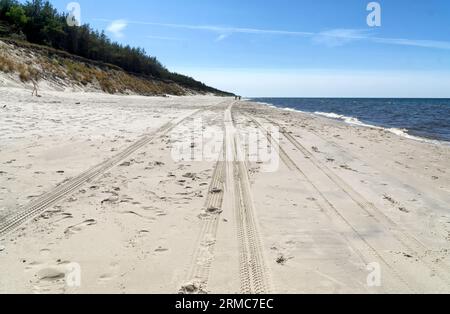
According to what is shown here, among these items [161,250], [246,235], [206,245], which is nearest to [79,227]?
[161,250]

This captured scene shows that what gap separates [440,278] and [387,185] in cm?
345

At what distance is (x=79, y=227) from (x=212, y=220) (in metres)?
1.54

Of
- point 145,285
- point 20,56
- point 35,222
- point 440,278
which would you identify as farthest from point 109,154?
point 20,56

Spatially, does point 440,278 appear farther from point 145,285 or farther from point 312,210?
point 145,285

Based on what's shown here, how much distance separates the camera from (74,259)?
134 inches

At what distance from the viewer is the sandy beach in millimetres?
3209

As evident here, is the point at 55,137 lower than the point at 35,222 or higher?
higher

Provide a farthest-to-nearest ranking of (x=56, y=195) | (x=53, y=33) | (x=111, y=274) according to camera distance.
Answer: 1. (x=53, y=33)
2. (x=56, y=195)
3. (x=111, y=274)

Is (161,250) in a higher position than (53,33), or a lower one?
lower

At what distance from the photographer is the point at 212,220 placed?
14.9 feet

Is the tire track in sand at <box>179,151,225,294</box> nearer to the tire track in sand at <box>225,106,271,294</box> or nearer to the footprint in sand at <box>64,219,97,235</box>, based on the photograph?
the tire track in sand at <box>225,106,271,294</box>

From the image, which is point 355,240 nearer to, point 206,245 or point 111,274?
point 206,245
